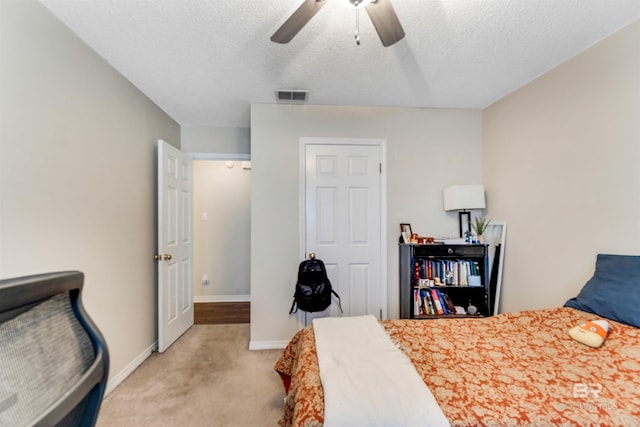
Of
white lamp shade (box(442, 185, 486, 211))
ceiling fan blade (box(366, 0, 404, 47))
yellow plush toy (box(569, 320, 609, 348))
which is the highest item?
ceiling fan blade (box(366, 0, 404, 47))

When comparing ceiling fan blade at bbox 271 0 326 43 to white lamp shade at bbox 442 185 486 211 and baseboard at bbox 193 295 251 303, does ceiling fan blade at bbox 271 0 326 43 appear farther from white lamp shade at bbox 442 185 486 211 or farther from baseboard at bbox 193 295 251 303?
baseboard at bbox 193 295 251 303

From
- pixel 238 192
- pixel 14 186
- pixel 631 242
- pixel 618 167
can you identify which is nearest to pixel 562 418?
pixel 631 242

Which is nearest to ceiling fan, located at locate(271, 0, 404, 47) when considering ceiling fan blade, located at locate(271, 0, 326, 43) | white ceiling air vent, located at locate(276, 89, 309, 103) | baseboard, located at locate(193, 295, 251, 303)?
ceiling fan blade, located at locate(271, 0, 326, 43)

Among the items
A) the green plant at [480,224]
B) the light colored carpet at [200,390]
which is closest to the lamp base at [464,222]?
the green plant at [480,224]

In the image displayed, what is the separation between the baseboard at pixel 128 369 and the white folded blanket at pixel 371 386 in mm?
1682

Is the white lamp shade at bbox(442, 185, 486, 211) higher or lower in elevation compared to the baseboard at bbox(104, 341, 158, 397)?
higher

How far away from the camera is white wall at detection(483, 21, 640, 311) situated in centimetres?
171

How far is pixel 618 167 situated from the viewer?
5.71 feet

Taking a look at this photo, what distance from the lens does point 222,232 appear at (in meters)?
4.33

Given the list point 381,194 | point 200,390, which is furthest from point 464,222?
point 200,390

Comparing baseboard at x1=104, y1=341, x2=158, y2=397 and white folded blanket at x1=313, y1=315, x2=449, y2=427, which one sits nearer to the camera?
white folded blanket at x1=313, y1=315, x2=449, y2=427

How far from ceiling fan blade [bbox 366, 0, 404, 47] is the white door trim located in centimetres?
143

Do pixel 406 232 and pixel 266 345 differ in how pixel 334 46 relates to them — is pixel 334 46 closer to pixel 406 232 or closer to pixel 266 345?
pixel 406 232

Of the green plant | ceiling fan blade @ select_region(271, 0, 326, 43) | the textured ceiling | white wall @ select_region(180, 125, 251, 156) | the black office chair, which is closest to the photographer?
the black office chair
